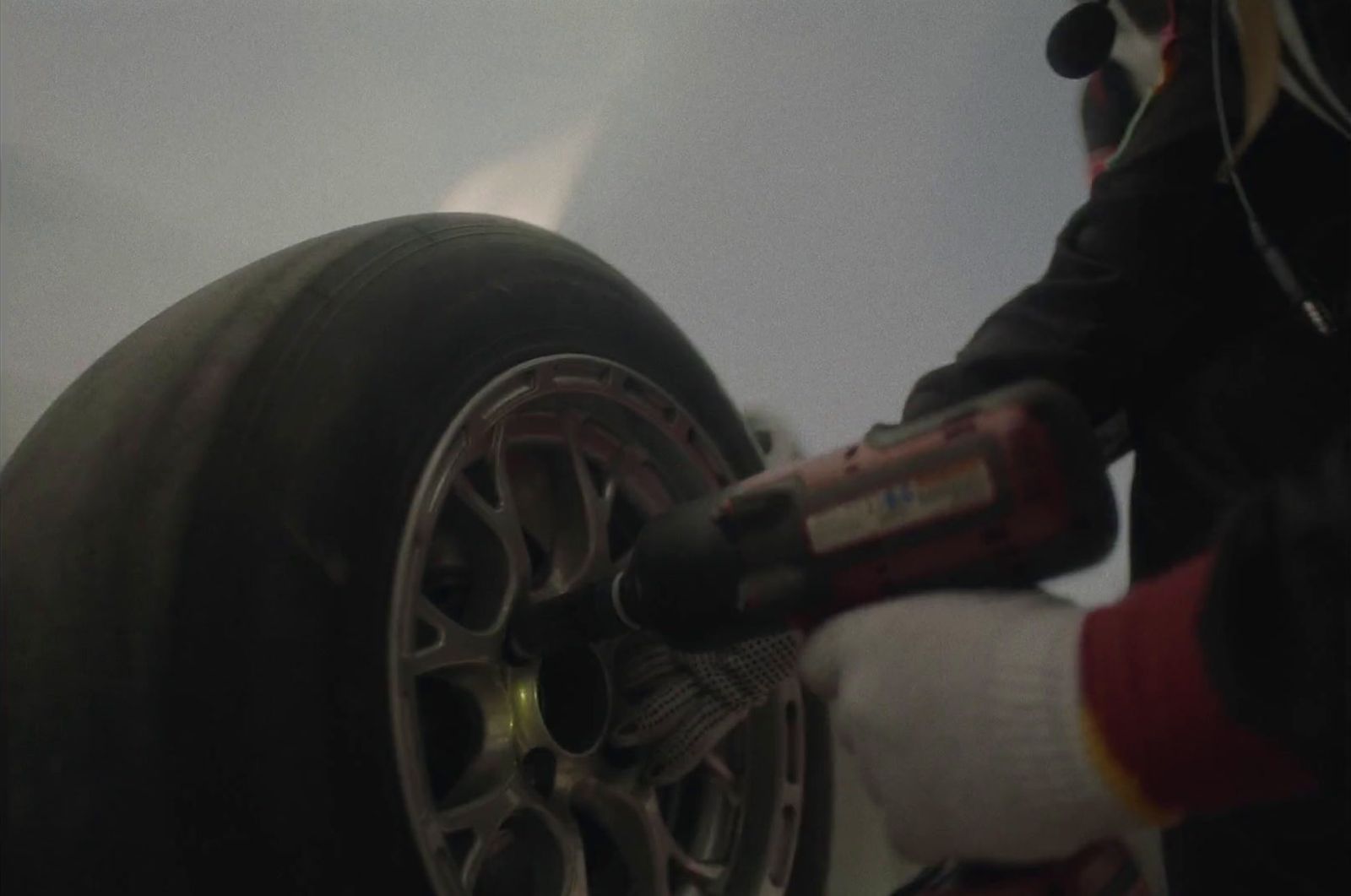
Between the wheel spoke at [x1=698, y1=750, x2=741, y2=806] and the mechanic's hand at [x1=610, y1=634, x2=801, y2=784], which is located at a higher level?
the mechanic's hand at [x1=610, y1=634, x2=801, y2=784]

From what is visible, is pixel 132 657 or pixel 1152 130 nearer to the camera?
pixel 132 657

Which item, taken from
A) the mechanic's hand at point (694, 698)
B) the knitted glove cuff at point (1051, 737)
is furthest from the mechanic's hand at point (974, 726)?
the mechanic's hand at point (694, 698)

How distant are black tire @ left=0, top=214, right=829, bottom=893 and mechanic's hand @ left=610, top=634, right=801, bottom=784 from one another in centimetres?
32

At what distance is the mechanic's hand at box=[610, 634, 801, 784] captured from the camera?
0.91m

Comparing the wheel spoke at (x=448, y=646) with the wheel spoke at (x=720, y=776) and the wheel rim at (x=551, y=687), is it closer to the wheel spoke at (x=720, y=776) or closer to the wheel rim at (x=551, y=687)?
the wheel rim at (x=551, y=687)

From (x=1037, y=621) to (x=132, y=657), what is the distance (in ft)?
1.70

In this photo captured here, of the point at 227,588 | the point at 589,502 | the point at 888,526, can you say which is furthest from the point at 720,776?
the point at 227,588

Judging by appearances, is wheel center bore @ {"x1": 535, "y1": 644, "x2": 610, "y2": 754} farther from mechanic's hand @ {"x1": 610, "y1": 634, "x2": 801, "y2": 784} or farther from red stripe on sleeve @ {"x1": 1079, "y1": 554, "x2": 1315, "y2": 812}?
red stripe on sleeve @ {"x1": 1079, "y1": 554, "x2": 1315, "y2": 812}

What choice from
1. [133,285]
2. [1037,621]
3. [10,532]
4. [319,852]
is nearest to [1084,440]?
[1037,621]

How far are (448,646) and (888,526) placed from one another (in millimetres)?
328

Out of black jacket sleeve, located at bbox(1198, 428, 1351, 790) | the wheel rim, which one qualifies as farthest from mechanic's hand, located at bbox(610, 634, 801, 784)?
black jacket sleeve, located at bbox(1198, 428, 1351, 790)

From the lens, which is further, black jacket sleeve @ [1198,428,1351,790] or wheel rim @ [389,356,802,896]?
wheel rim @ [389,356,802,896]

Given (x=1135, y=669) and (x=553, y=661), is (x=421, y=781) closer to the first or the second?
(x=553, y=661)

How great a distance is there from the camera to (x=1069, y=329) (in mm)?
930
